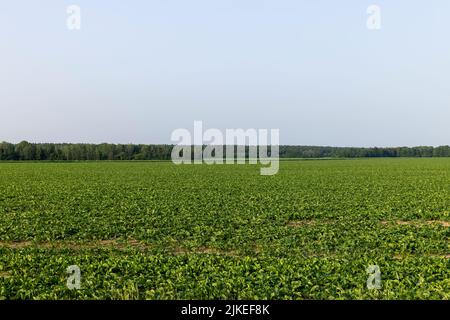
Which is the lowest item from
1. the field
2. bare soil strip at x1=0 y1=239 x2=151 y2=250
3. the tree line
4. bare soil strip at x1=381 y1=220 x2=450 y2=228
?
bare soil strip at x1=381 y1=220 x2=450 y2=228

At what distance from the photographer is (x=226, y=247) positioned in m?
11.7

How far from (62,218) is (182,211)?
5556mm

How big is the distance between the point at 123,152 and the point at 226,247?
120712mm

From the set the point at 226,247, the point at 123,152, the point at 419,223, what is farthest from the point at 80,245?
the point at 123,152

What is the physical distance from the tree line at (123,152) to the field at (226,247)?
97.8 m

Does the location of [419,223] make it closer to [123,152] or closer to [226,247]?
[226,247]

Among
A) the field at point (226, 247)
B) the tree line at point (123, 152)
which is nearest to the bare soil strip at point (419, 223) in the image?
the field at point (226, 247)

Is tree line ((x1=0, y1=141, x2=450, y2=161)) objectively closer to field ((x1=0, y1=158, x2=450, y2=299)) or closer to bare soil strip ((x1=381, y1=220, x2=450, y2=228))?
field ((x1=0, y1=158, x2=450, y2=299))

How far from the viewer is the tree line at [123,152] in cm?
11288

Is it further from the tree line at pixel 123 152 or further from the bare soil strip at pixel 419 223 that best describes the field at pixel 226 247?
the tree line at pixel 123 152

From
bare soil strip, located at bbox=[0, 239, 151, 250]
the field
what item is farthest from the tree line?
bare soil strip, located at bbox=[0, 239, 151, 250]

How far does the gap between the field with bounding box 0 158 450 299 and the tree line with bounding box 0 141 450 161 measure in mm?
97770

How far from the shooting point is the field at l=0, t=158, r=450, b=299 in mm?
7652
